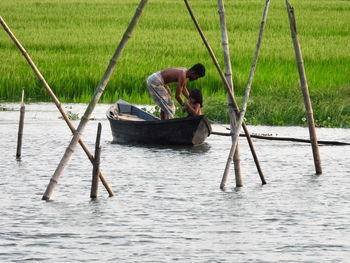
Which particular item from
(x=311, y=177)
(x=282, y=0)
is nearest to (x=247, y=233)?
(x=311, y=177)

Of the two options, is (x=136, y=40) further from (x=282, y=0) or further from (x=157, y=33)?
(x=282, y=0)

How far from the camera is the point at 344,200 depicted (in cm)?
700

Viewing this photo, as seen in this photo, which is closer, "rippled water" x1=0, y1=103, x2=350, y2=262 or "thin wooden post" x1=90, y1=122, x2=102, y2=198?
"rippled water" x1=0, y1=103, x2=350, y2=262

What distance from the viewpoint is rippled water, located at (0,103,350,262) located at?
210 inches

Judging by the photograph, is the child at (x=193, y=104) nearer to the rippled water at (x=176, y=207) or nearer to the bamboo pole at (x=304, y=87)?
the rippled water at (x=176, y=207)

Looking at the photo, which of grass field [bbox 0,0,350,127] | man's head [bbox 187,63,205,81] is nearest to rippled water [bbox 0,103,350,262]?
man's head [bbox 187,63,205,81]

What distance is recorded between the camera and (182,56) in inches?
677

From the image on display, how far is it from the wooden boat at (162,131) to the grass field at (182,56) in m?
2.27

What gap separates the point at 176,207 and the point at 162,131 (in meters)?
3.11

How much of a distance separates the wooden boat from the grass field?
227cm

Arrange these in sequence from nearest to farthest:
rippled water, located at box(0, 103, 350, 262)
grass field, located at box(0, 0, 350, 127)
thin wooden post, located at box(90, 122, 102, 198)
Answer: rippled water, located at box(0, 103, 350, 262), thin wooden post, located at box(90, 122, 102, 198), grass field, located at box(0, 0, 350, 127)

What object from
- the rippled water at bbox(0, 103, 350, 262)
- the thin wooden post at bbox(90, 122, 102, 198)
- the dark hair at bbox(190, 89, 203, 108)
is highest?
the dark hair at bbox(190, 89, 203, 108)

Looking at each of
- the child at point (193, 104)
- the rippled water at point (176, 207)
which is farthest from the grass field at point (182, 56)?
the rippled water at point (176, 207)

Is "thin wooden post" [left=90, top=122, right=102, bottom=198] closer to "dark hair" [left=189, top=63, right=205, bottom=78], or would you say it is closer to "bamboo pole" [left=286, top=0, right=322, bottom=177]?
"bamboo pole" [left=286, top=0, right=322, bottom=177]
